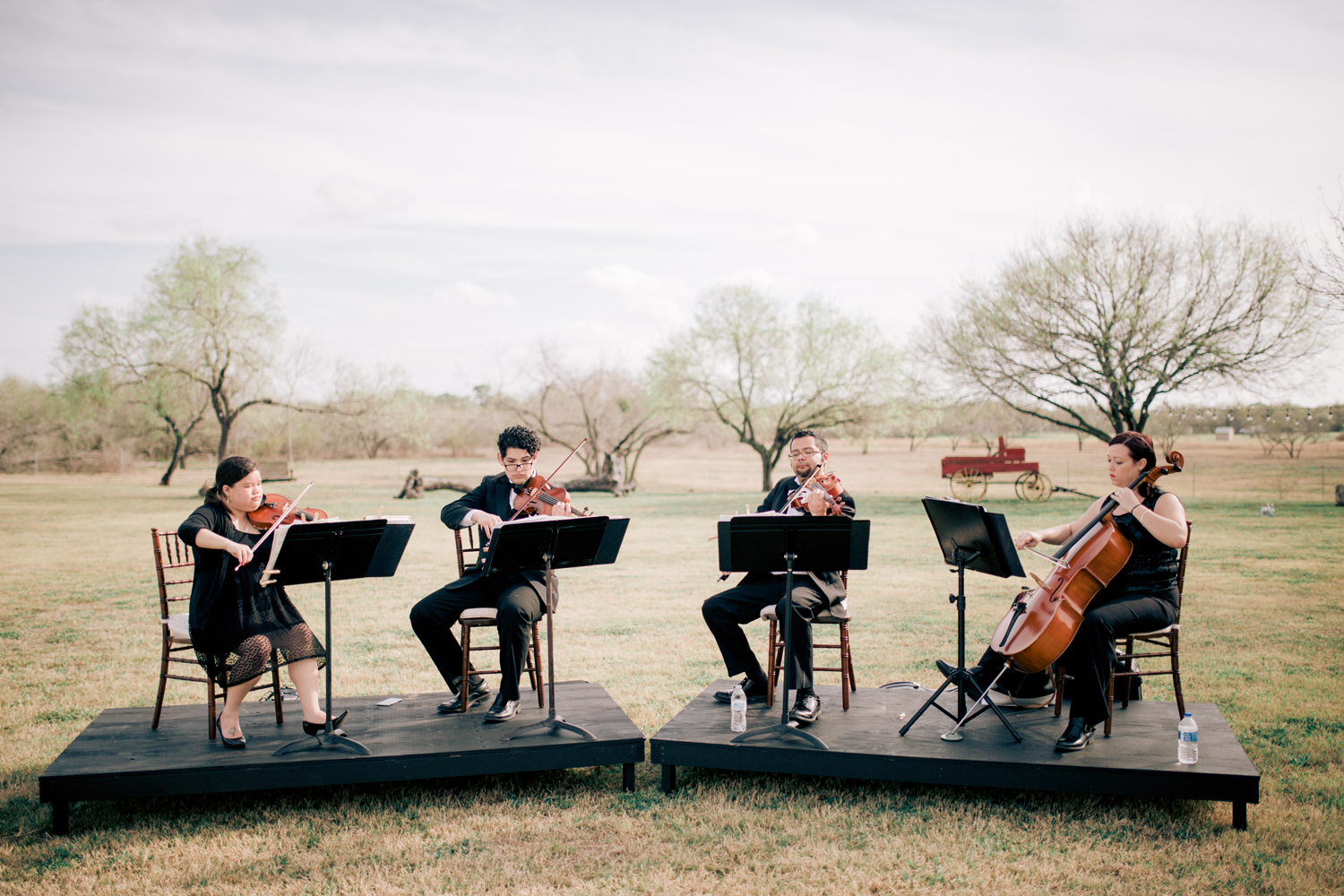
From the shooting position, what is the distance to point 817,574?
4785 millimetres

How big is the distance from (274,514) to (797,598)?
257 centimetres

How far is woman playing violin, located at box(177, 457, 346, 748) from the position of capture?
4.05 m

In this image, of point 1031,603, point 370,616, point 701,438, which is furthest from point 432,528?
point 701,438

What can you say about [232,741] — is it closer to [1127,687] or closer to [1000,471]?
[1127,687]

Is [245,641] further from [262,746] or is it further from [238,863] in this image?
[238,863]

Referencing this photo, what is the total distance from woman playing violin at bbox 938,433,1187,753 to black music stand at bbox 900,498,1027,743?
15 centimetres

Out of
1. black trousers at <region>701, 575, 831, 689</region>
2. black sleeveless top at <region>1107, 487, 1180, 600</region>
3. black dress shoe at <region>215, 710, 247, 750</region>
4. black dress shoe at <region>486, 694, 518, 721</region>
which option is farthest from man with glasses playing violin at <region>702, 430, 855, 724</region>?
black dress shoe at <region>215, 710, 247, 750</region>

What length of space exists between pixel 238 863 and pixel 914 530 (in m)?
13.5

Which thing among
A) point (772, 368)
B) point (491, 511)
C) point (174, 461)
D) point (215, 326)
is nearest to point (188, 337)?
point (215, 326)

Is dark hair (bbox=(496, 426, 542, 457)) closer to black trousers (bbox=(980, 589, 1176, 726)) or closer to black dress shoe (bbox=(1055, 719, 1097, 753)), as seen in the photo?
black trousers (bbox=(980, 589, 1176, 726))

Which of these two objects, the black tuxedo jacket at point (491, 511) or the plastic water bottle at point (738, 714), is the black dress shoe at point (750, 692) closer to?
the plastic water bottle at point (738, 714)

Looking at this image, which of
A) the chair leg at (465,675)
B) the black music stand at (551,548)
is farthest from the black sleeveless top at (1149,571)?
the chair leg at (465,675)

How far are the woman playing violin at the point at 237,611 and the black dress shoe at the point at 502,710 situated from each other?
76 cm

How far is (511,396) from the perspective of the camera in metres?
31.9
